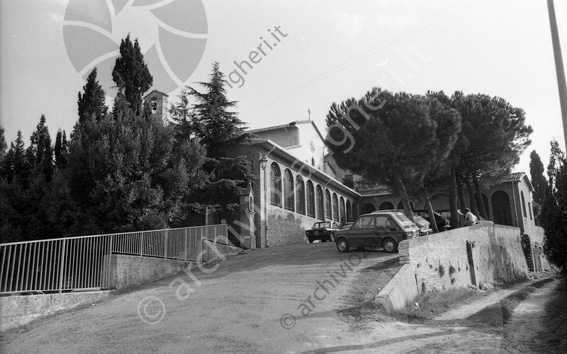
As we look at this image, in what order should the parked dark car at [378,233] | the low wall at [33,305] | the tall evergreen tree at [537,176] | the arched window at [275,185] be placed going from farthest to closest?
the tall evergreen tree at [537,176]
the arched window at [275,185]
the parked dark car at [378,233]
the low wall at [33,305]

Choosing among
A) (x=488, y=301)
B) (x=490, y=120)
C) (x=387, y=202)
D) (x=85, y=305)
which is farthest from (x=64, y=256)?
(x=387, y=202)

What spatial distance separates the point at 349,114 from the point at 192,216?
9.66 meters

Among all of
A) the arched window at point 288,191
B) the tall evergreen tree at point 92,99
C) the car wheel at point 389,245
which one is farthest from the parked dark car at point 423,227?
the tall evergreen tree at point 92,99

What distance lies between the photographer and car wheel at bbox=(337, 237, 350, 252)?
16422mm

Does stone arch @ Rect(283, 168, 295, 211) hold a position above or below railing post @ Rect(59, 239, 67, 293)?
above

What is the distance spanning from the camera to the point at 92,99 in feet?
61.7

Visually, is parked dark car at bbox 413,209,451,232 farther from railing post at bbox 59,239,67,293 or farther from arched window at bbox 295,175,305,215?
railing post at bbox 59,239,67,293

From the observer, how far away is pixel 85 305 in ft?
36.4

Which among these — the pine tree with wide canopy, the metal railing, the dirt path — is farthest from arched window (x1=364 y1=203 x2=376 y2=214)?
the metal railing

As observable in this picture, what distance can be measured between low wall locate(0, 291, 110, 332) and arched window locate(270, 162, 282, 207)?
43.7 feet

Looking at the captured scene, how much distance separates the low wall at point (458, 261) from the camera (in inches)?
474

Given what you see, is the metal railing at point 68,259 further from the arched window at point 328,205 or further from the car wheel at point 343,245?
the arched window at point 328,205

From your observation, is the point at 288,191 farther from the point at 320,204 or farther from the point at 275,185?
the point at 320,204

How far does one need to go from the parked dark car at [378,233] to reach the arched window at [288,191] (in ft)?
29.9
